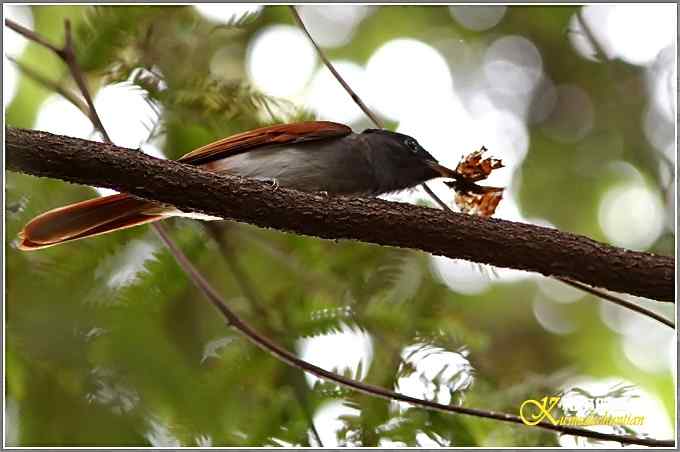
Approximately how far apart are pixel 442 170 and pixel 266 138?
0.81 metres

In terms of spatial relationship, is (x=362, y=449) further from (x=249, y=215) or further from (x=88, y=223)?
(x=88, y=223)

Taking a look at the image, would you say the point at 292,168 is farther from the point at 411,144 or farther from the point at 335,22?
the point at 335,22

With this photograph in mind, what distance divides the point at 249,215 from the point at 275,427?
0.89 metres

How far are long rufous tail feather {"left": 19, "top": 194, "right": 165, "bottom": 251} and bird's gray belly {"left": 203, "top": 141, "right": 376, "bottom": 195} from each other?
407 mm

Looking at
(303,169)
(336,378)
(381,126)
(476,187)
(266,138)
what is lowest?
(336,378)

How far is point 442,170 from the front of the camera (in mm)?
3553

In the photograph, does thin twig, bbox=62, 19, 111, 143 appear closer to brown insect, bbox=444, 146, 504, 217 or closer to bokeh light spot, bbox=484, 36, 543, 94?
brown insect, bbox=444, 146, 504, 217

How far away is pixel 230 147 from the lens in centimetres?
342

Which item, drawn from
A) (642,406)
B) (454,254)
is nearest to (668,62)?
(642,406)

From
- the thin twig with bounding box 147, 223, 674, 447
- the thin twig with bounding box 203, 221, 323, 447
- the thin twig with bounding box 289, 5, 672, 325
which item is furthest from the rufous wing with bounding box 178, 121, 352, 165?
the thin twig with bounding box 203, 221, 323, 447

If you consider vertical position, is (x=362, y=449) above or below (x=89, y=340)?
below

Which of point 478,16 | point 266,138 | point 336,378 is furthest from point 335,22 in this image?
point 336,378

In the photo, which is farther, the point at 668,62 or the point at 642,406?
the point at 668,62

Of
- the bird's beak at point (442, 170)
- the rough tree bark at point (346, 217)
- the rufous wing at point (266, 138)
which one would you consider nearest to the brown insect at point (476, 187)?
the bird's beak at point (442, 170)
